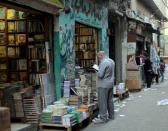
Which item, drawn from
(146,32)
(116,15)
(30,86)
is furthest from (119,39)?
(30,86)

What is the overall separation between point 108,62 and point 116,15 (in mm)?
11266

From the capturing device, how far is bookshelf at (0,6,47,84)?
1399 cm

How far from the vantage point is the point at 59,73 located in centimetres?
1437

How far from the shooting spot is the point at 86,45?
66.5 ft

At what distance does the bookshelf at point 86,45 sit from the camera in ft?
65.9

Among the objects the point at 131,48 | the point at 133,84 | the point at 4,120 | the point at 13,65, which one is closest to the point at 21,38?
the point at 13,65

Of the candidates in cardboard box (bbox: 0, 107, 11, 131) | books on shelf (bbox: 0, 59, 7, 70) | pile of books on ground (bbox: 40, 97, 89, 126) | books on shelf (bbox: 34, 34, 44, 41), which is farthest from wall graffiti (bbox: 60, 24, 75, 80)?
cardboard box (bbox: 0, 107, 11, 131)

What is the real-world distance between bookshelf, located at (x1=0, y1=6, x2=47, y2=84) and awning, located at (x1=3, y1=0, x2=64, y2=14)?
2.05ft

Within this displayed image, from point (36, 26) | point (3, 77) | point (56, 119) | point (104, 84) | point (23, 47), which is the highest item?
point (36, 26)

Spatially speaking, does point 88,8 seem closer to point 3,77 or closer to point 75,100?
point 3,77

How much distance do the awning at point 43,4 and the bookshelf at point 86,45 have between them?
576 centimetres

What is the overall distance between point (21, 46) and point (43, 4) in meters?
1.94

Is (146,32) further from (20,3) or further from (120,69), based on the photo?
(20,3)

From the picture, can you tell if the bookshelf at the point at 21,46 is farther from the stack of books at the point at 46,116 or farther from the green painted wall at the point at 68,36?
the stack of books at the point at 46,116
